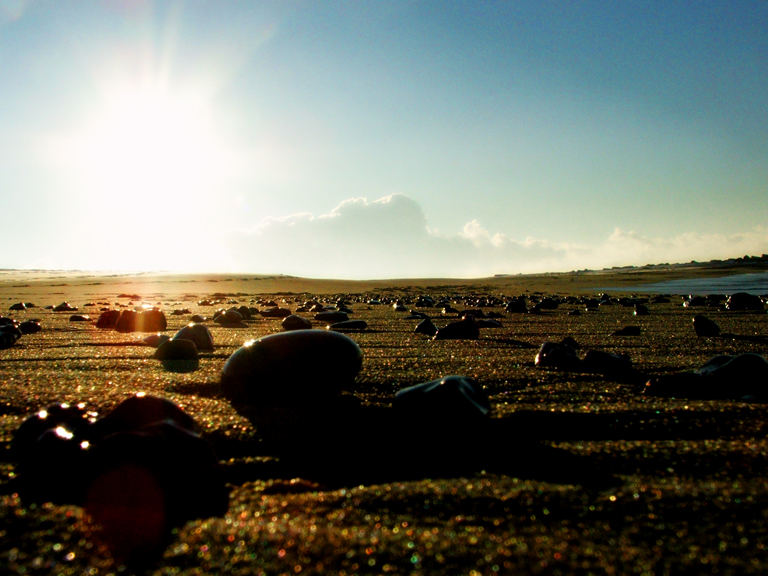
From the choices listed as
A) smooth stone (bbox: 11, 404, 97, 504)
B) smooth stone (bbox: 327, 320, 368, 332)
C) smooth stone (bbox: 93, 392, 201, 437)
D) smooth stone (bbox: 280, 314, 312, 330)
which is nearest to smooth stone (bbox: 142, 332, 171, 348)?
smooth stone (bbox: 280, 314, 312, 330)

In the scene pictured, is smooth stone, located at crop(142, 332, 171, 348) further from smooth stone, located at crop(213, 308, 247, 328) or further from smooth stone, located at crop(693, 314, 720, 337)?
smooth stone, located at crop(693, 314, 720, 337)

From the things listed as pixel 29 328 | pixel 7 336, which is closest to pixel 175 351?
pixel 7 336

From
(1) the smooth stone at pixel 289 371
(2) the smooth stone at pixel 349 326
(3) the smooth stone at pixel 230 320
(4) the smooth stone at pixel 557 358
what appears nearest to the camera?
(1) the smooth stone at pixel 289 371

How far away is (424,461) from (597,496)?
0.74 m

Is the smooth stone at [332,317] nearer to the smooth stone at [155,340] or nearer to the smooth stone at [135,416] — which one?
the smooth stone at [155,340]

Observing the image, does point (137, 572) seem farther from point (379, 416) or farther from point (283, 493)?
point (379, 416)

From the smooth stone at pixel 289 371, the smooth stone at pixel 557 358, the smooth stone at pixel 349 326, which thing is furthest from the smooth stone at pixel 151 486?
the smooth stone at pixel 349 326

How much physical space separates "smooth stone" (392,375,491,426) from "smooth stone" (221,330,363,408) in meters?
0.71

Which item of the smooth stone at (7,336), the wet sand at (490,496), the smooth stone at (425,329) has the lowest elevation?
the wet sand at (490,496)

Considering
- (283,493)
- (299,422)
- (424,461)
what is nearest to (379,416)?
(299,422)

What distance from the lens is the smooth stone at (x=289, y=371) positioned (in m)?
3.46

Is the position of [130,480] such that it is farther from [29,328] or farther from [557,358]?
[29,328]

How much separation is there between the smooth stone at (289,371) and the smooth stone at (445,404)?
71 centimetres

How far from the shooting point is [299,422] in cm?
302
